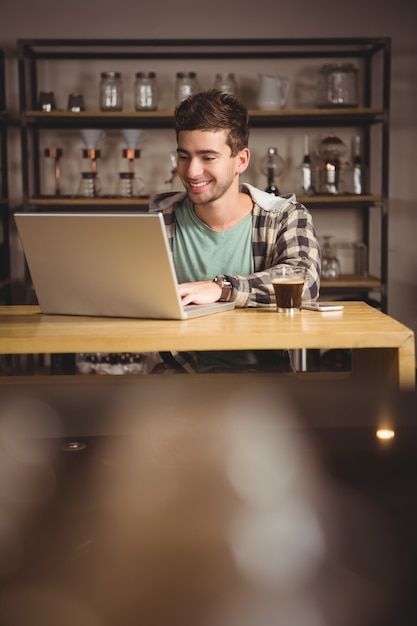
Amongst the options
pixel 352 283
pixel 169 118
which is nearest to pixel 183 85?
pixel 169 118

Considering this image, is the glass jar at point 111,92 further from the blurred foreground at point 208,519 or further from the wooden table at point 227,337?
the blurred foreground at point 208,519

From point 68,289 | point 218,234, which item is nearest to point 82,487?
point 68,289

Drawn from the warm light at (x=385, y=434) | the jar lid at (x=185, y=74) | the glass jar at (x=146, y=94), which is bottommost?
the warm light at (x=385, y=434)

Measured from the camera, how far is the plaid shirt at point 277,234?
207 centimetres

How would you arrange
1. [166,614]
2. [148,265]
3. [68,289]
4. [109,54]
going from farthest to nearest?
[109,54] < [68,289] < [148,265] < [166,614]

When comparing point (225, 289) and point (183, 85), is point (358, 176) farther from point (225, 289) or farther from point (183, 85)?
point (225, 289)

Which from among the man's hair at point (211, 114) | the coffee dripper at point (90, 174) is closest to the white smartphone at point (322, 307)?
the man's hair at point (211, 114)

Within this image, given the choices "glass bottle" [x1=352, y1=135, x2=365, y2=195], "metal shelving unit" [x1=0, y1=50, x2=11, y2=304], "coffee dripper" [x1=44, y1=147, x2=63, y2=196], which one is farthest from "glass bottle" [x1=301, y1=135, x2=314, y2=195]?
"metal shelving unit" [x1=0, y1=50, x2=11, y2=304]

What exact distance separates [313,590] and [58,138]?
4.42 m

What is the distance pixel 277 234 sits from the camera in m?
2.21

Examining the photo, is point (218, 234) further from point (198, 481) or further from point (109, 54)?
point (109, 54)

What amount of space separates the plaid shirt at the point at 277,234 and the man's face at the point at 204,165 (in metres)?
0.11

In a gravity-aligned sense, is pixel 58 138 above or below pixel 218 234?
above

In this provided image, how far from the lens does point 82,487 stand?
409 mm
